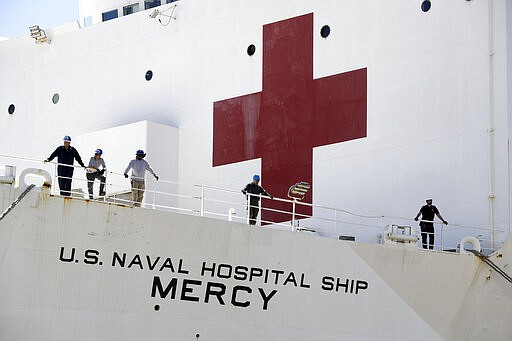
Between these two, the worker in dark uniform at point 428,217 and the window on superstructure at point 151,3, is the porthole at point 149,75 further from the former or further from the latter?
the worker in dark uniform at point 428,217

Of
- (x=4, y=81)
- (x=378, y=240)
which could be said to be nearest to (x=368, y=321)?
(x=378, y=240)

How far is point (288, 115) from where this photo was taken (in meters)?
12.2

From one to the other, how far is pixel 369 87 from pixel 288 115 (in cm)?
109

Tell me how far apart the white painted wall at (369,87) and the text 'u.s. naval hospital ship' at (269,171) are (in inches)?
0.9

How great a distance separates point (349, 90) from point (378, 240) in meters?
1.94

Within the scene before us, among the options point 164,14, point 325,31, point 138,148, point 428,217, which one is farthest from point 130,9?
point 428,217

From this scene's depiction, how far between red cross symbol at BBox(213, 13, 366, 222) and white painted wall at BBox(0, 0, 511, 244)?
0.12m

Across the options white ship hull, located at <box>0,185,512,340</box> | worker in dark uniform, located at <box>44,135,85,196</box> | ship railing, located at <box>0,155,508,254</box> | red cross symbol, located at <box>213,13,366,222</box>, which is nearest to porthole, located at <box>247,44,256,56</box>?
red cross symbol, located at <box>213,13,366,222</box>

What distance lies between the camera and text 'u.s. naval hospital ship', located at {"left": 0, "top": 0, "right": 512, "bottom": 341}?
29.9 feet

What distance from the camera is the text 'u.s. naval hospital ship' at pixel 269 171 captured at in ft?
29.9

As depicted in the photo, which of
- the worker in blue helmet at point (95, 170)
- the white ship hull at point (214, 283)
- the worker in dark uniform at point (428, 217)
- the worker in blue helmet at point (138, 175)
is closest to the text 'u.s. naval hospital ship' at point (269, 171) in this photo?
the white ship hull at point (214, 283)

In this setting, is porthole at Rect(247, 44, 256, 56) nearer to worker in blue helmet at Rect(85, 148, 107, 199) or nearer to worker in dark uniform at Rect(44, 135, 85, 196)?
worker in blue helmet at Rect(85, 148, 107, 199)

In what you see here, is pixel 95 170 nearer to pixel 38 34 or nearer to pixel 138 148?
pixel 138 148

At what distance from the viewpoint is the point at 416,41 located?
1159 centimetres
